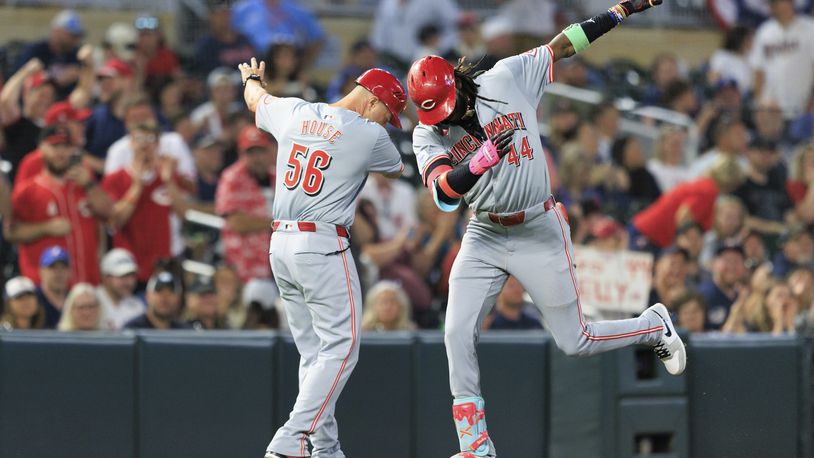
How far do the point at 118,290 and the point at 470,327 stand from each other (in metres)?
3.54

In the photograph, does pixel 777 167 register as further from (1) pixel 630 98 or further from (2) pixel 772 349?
(2) pixel 772 349

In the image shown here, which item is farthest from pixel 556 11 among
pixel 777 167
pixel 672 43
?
pixel 777 167

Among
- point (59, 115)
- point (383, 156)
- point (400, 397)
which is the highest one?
point (59, 115)

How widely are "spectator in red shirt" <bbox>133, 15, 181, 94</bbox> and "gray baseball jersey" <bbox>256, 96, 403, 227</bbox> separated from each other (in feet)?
18.6

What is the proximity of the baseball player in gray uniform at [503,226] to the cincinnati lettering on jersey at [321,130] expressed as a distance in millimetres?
399

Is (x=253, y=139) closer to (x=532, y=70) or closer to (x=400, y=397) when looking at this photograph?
(x=400, y=397)

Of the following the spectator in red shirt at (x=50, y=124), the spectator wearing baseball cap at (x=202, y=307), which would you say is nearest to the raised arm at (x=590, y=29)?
the spectator wearing baseball cap at (x=202, y=307)

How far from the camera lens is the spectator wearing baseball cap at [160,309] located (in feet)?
29.0

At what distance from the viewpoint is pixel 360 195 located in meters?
10.6

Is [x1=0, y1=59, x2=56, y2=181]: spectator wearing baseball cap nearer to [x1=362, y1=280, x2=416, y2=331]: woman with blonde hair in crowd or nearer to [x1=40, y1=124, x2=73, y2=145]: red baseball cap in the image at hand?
[x1=40, y1=124, x2=73, y2=145]: red baseball cap

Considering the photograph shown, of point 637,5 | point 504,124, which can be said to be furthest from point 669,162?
point 504,124

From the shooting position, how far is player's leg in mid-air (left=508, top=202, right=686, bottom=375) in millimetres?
6711

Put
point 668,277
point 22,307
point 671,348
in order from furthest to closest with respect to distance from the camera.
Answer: point 668,277, point 22,307, point 671,348

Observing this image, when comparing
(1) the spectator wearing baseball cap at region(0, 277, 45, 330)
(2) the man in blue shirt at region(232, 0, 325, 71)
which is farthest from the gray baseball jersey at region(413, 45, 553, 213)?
(2) the man in blue shirt at region(232, 0, 325, 71)
